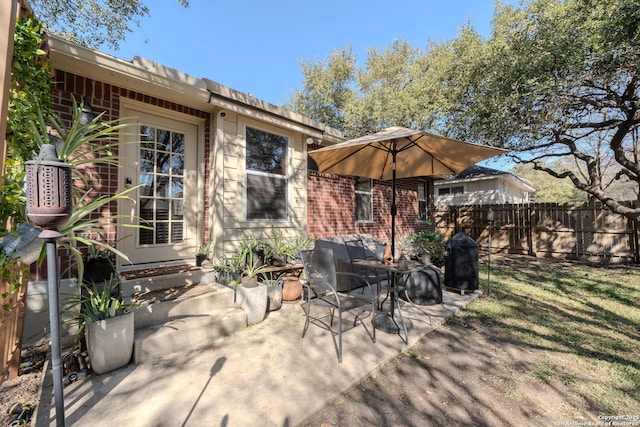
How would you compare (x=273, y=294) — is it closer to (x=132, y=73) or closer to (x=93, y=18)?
(x=132, y=73)

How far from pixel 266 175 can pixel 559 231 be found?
1064cm

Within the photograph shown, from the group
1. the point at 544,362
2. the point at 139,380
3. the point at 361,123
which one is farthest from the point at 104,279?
the point at 361,123

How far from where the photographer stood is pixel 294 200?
215 inches

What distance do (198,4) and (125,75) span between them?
4.40 m

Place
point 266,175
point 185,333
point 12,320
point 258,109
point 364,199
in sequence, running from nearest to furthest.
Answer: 1. point 12,320
2. point 185,333
3. point 258,109
4. point 266,175
5. point 364,199

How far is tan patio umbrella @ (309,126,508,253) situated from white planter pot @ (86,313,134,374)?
2.95 metres

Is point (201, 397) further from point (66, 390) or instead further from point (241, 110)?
point (241, 110)

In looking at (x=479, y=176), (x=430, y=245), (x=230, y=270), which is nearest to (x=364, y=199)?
(x=430, y=245)

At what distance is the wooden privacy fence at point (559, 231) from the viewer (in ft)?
27.6

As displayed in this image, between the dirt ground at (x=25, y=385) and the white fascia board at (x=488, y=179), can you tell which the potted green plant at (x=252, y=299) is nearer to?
the dirt ground at (x=25, y=385)

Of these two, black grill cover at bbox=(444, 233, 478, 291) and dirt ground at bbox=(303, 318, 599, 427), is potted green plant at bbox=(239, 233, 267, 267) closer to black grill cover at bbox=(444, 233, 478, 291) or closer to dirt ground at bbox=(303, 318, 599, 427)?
dirt ground at bbox=(303, 318, 599, 427)

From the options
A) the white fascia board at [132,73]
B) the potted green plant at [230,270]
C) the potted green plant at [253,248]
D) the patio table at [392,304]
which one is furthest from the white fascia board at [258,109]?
the patio table at [392,304]

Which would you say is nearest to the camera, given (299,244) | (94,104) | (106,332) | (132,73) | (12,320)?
(12,320)

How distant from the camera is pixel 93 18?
700cm
